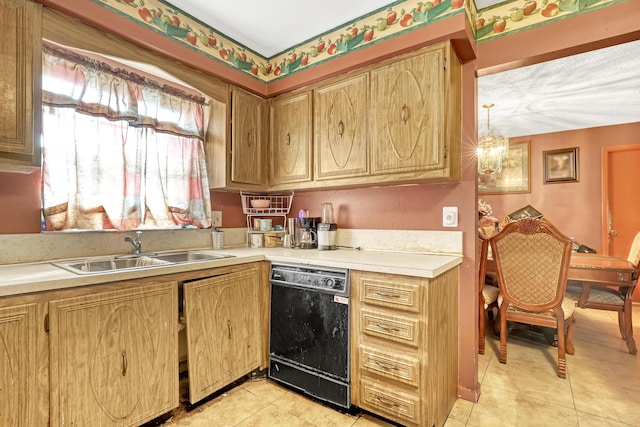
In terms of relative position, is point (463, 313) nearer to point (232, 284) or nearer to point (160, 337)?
point (232, 284)

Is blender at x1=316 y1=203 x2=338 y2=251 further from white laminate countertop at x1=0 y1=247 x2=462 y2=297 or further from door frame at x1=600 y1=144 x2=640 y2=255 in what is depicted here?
door frame at x1=600 y1=144 x2=640 y2=255

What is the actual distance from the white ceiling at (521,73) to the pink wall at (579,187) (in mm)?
148

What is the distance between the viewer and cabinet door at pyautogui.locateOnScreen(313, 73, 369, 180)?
208 centimetres

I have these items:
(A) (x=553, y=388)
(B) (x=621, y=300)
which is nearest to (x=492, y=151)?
(B) (x=621, y=300)

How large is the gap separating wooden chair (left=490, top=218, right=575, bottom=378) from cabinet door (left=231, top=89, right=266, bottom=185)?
1.98 m

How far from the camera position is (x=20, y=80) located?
4.58 feet

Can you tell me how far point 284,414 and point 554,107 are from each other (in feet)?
13.9

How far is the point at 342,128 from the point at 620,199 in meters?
4.39

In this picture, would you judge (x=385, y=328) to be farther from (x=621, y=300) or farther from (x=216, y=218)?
(x=621, y=300)

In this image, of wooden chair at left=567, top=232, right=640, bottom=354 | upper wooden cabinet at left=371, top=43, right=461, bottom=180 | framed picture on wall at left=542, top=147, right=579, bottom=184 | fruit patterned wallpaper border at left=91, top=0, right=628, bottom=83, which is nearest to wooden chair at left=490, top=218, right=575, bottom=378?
wooden chair at left=567, top=232, right=640, bottom=354

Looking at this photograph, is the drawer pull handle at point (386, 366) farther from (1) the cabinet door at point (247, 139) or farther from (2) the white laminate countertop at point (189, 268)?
(1) the cabinet door at point (247, 139)

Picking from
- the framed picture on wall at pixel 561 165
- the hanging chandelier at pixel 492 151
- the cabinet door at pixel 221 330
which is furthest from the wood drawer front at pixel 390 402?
the framed picture on wall at pixel 561 165

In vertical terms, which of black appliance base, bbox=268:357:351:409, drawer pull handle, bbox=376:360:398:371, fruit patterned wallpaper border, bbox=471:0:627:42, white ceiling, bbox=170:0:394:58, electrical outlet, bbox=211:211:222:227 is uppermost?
white ceiling, bbox=170:0:394:58

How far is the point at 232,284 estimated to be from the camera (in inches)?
75.6
